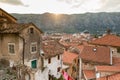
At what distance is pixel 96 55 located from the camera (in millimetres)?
47125

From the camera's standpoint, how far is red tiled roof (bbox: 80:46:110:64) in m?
45.7

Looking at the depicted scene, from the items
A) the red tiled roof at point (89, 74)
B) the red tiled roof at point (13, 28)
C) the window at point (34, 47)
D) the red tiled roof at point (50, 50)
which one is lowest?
the red tiled roof at point (89, 74)

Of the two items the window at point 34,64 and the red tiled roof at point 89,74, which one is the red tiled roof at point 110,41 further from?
the window at point 34,64

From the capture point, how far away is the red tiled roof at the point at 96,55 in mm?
45656

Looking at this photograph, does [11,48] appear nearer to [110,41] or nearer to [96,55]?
[96,55]

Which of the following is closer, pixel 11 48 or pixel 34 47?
pixel 11 48

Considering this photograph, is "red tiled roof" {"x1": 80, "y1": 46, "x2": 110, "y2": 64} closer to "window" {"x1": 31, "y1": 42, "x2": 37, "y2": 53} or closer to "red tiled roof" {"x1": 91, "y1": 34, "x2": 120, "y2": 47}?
"red tiled roof" {"x1": 91, "y1": 34, "x2": 120, "y2": 47}

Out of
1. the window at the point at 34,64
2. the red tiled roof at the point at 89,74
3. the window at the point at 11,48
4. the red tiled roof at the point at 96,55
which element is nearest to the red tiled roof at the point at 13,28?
the window at the point at 11,48

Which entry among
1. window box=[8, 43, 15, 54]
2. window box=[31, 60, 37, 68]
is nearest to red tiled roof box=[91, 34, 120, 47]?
window box=[31, 60, 37, 68]

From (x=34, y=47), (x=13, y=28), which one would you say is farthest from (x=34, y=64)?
(x=13, y=28)

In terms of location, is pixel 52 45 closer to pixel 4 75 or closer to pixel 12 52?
pixel 12 52

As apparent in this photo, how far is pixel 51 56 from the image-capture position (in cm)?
3900

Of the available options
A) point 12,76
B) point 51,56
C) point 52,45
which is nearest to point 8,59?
point 12,76

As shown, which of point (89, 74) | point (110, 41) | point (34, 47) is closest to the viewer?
point (34, 47)
